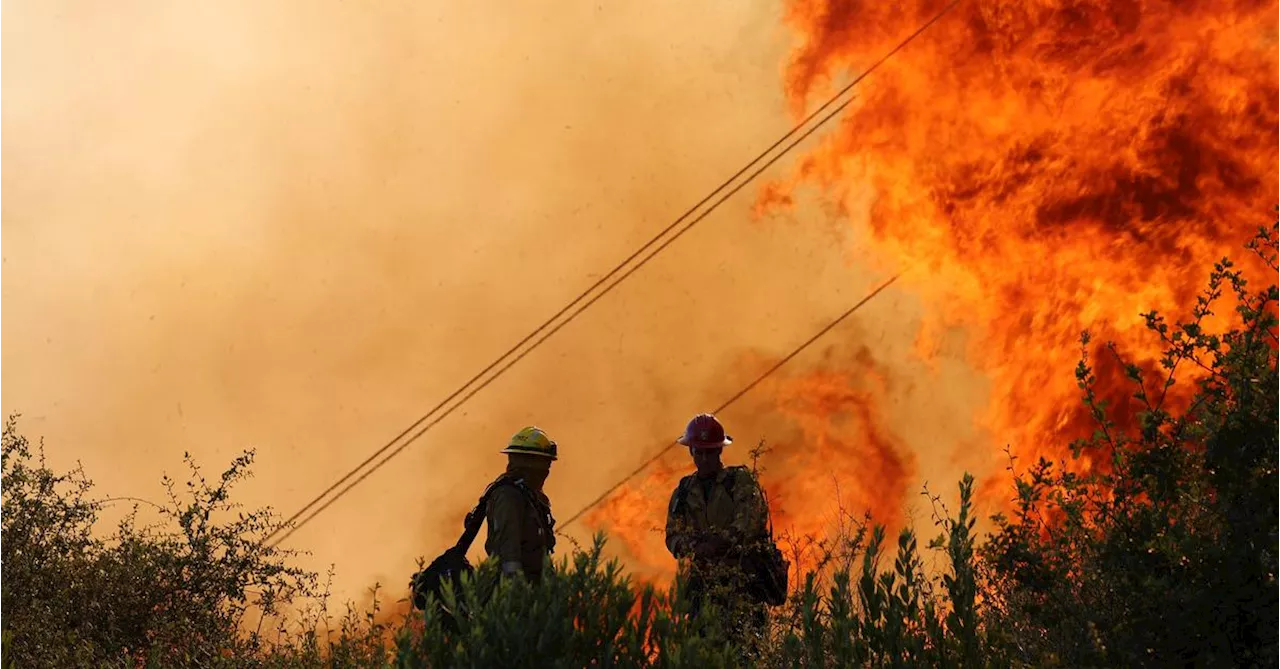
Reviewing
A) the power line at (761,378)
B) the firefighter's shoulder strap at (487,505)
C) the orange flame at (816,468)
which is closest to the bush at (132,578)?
the firefighter's shoulder strap at (487,505)

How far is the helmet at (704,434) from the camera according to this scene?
28.1 ft

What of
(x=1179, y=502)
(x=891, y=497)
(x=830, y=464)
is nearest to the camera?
(x=1179, y=502)

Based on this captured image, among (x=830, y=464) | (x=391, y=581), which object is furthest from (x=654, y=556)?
(x=391, y=581)

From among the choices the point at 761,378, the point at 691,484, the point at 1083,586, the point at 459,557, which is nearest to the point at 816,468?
the point at 761,378

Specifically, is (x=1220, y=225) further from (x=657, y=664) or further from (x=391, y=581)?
(x=391, y=581)

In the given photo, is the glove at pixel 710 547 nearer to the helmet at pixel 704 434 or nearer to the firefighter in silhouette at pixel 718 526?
the firefighter in silhouette at pixel 718 526

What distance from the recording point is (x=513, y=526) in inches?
299

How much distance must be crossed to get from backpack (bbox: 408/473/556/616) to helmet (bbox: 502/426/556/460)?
6.9 inches

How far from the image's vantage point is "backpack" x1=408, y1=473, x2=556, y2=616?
23.9ft

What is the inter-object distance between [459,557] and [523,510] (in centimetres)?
47

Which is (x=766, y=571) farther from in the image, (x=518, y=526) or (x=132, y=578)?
(x=132, y=578)

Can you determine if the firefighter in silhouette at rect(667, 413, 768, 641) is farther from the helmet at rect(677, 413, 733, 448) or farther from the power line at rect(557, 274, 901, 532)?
the power line at rect(557, 274, 901, 532)

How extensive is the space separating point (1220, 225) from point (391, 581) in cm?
1550

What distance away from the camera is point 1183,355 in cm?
579
